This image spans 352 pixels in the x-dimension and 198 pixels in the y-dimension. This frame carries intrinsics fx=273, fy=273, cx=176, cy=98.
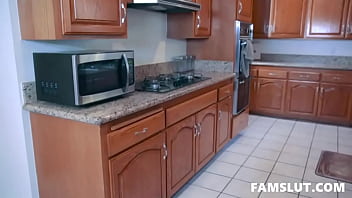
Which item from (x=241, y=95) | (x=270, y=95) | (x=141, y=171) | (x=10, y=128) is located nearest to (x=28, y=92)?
(x=10, y=128)

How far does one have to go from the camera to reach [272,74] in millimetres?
4215

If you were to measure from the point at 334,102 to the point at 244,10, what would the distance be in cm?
201

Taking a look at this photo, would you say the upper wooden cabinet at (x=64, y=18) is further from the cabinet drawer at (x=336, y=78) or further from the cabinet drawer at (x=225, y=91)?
the cabinet drawer at (x=336, y=78)

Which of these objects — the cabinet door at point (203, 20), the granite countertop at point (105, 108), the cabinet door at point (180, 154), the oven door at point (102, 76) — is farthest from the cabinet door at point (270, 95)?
the oven door at point (102, 76)

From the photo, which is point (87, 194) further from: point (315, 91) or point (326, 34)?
point (326, 34)

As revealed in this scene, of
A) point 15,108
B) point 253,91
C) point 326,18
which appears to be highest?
point 326,18

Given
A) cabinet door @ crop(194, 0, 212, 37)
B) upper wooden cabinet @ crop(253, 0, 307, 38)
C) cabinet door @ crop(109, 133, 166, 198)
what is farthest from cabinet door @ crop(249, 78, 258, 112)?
cabinet door @ crop(109, 133, 166, 198)

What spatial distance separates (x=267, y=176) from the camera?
2.55m

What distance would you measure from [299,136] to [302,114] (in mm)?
690

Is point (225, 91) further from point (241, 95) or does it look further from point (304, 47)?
point (304, 47)

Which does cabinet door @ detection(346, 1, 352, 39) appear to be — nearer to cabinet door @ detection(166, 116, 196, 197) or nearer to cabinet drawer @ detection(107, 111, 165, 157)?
cabinet door @ detection(166, 116, 196, 197)

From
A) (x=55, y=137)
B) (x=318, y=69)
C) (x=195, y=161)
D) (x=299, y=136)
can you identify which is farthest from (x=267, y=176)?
(x=318, y=69)

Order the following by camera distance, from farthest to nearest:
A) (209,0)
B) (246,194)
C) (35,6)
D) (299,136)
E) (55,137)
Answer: (299,136) < (209,0) < (246,194) < (55,137) < (35,6)

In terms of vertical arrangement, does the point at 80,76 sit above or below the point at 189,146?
above
